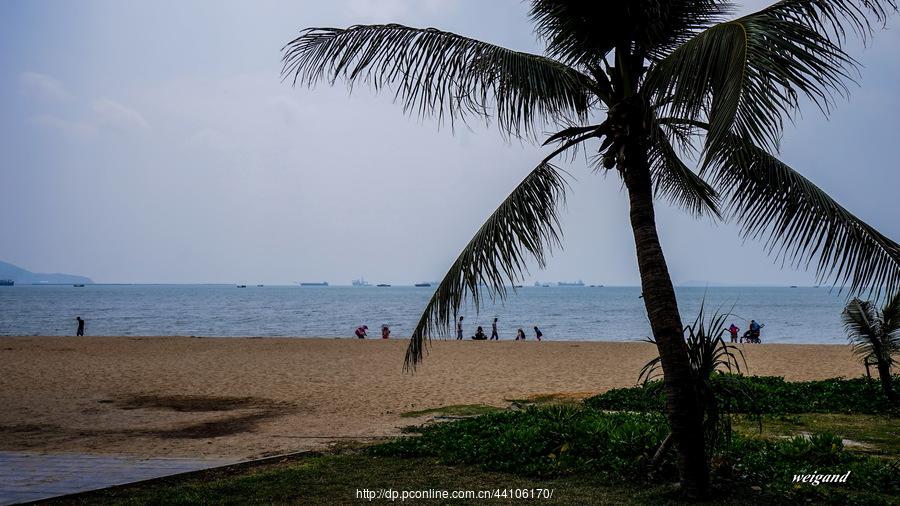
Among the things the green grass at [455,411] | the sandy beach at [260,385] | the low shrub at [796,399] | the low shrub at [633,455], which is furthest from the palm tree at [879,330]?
the green grass at [455,411]

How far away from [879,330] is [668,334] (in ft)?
25.5

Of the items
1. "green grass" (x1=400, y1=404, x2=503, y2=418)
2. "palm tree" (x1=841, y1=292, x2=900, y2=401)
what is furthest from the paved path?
"palm tree" (x1=841, y1=292, x2=900, y2=401)

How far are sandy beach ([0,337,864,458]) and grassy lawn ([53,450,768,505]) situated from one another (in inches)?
68.1

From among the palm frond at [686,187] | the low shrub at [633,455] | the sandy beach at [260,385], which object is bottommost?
the sandy beach at [260,385]

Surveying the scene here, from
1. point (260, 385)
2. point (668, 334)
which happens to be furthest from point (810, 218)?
point (260, 385)

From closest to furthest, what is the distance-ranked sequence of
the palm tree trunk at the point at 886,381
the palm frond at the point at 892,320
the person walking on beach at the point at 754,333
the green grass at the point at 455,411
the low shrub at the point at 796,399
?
the low shrub at the point at 796,399
the palm tree trunk at the point at 886,381
the palm frond at the point at 892,320
the green grass at the point at 455,411
the person walking on beach at the point at 754,333

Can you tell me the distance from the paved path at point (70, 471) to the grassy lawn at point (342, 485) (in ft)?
1.09

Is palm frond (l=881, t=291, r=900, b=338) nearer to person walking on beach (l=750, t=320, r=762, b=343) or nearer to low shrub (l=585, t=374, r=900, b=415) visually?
low shrub (l=585, t=374, r=900, b=415)

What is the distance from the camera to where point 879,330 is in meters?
10.3

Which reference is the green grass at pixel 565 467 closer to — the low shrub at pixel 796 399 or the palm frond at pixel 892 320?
the low shrub at pixel 796 399

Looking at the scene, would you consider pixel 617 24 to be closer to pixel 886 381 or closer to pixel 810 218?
pixel 810 218

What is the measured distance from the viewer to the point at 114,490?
5.90 m

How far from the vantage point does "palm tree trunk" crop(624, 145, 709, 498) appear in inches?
188

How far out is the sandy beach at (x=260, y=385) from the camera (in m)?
9.71
